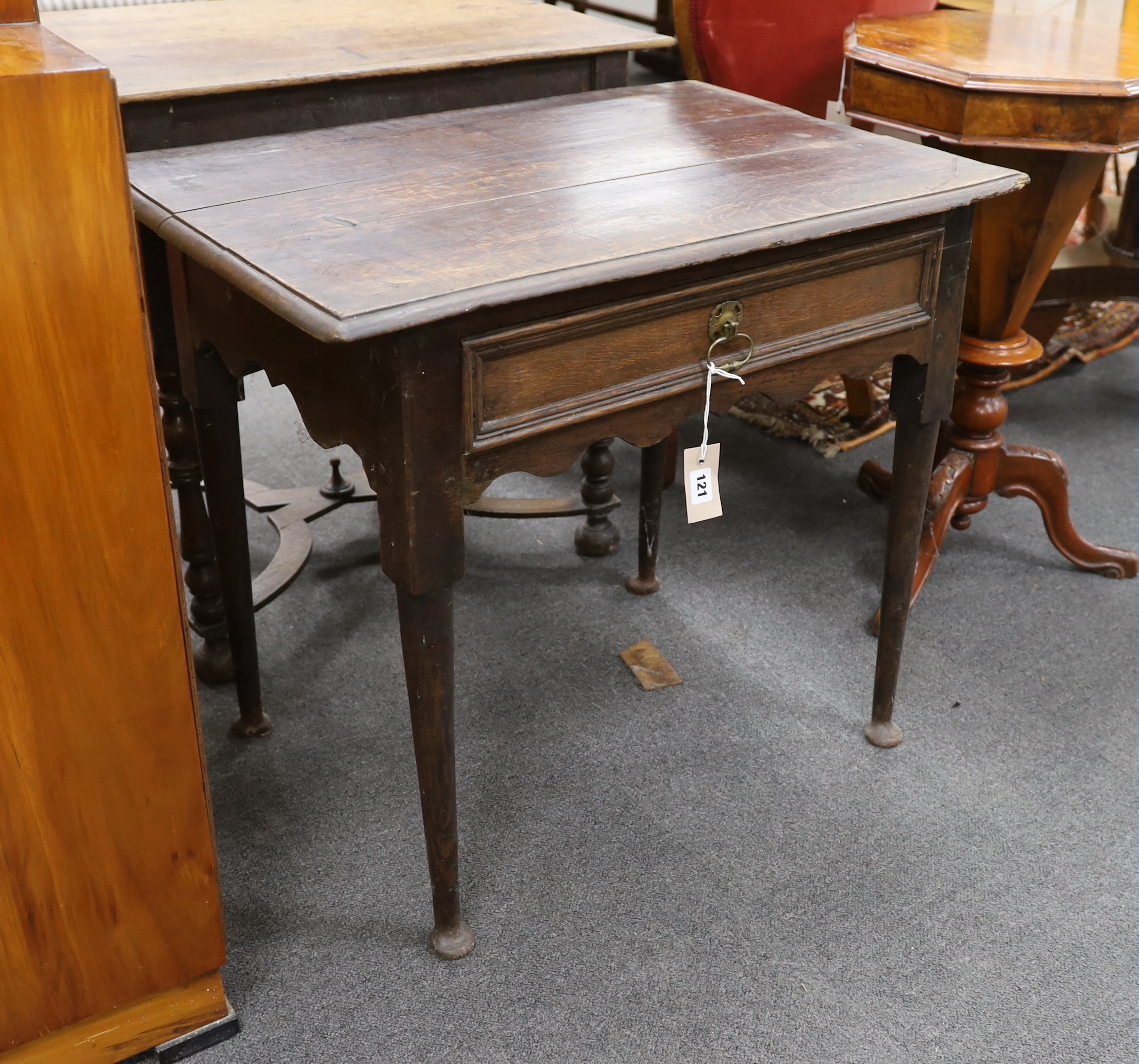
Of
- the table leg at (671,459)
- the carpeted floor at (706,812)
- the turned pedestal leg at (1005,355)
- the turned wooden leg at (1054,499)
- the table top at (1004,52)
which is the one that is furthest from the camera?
the table leg at (671,459)

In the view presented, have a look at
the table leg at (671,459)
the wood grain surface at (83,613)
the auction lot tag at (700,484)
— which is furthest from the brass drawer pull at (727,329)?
the table leg at (671,459)

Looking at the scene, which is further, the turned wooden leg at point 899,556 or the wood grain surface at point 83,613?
the turned wooden leg at point 899,556

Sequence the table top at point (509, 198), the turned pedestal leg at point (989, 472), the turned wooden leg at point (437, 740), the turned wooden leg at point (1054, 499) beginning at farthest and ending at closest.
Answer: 1. the turned wooden leg at point (1054, 499)
2. the turned pedestal leg at point (989, 472)
3. the turned wooden leg at point (437, 740)
4. the table top at point (509, 198)

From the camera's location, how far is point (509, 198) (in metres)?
1.19

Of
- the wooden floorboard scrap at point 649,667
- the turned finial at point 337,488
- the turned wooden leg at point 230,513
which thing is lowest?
the wooden floorboard scrap at point 649,667

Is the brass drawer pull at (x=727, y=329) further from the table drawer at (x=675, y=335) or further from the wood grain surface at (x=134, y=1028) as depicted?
the wood grain surface at (x=134, y=1028)

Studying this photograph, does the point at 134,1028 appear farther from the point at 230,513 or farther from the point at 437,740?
the point at 230,513

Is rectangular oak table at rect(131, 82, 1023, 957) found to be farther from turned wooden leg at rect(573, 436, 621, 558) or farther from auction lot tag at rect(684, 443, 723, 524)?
turned wooden leg at rect(573, 436, 621, 558)

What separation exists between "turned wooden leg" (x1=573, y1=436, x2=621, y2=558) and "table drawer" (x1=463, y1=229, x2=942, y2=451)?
2.56 ft

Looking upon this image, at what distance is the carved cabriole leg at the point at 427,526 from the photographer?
100 cm

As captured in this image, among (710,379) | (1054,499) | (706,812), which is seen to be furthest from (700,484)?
(1054,499)

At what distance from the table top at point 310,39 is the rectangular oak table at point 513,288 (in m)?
0.12

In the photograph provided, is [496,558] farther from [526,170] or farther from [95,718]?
[95,718]

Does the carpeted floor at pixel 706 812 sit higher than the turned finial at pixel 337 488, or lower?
lower
